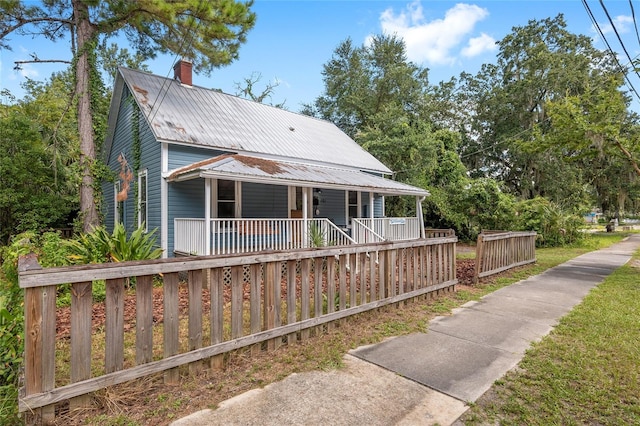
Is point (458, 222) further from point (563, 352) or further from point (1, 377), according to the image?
point (1, 377)

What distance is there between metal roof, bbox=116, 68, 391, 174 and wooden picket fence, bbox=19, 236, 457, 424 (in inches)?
276

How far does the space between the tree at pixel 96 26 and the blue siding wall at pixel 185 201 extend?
3.25 metres

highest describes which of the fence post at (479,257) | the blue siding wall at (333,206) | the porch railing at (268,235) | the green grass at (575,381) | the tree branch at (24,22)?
the tree branch at (24,22)

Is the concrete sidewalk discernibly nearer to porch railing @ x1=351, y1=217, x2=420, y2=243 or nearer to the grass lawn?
the grass lawn

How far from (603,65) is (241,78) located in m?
27.9

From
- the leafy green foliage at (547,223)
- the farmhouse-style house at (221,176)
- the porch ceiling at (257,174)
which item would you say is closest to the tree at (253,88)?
the farmhouse-style house at (221,176)

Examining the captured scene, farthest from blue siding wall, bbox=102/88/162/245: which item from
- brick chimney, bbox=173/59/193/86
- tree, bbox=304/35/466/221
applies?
tree, bbox=304/35/466/221

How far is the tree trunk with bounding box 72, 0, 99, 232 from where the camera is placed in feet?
33.9

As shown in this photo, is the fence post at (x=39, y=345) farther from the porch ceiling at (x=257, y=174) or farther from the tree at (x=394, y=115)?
the tree at (x=394, y=115)

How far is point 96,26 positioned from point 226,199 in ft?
23.1

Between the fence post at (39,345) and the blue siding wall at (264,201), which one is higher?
the blue siding wall at (264,201)

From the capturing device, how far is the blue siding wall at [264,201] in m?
10.9

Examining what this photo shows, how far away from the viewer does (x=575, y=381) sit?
3.00 meters

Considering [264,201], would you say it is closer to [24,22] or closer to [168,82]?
[168,82]
